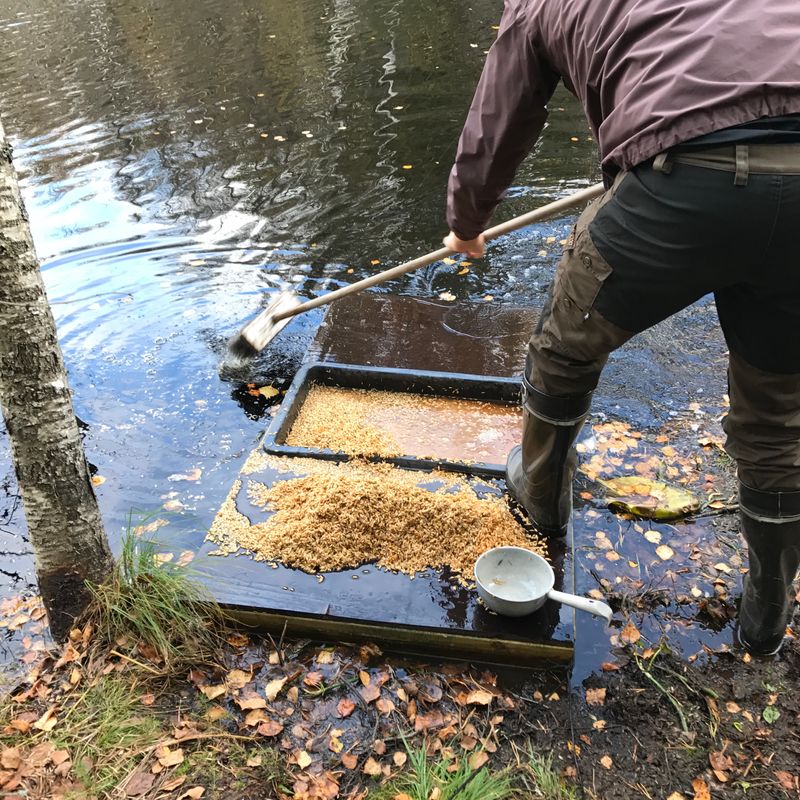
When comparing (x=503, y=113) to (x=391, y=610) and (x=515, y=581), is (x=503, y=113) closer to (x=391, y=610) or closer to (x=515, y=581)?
(x=515, y=581)

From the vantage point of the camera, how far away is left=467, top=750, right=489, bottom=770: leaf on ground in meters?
2.30

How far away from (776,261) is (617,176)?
0.51 metres

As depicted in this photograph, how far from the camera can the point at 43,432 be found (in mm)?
2383

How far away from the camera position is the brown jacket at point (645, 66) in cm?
166

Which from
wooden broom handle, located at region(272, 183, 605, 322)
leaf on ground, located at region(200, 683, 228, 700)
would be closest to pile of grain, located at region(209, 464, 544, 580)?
A: leaf on ground, located at region(200, 683, 228, 700)

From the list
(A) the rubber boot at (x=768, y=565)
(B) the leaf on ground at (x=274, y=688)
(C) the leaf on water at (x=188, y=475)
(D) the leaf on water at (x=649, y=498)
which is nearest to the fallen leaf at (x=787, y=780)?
(A) the rubber boot at (x=768, y=565)

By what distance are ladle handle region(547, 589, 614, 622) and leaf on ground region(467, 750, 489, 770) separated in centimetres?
60

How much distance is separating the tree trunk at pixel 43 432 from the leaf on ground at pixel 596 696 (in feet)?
6.40

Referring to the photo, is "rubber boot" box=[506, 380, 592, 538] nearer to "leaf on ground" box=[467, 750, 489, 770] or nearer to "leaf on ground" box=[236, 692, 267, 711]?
"leaf on ground" box=[467, 750, 489, 770]

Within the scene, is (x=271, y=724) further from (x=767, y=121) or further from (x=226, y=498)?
(x=767, y=121)

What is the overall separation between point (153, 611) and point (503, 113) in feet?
7.40

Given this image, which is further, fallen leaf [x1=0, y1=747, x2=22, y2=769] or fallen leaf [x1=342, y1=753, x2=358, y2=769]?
fallen leaf [x1=342, y1=753, x2=358, y2=769]

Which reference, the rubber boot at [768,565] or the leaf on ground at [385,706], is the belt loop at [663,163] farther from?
the leaf on ground at [385,706]

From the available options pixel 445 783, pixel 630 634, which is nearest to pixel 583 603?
pixel 630 634
